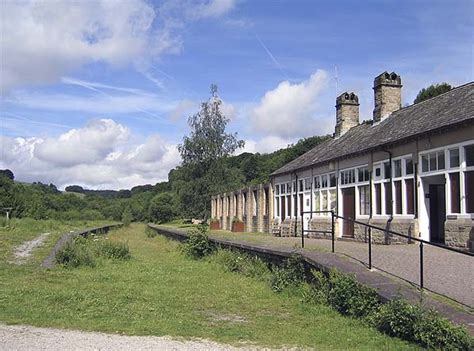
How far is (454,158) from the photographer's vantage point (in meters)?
17.2

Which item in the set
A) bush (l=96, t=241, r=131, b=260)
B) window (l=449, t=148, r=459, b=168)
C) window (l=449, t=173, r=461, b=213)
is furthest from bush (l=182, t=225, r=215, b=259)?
window (l=449, t=148, r=459, b=168)

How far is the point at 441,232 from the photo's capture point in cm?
1928

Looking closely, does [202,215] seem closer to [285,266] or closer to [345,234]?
[345,234]

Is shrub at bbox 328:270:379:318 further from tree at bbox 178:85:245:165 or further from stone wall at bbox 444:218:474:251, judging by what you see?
tree at bbox 178:85:245:165

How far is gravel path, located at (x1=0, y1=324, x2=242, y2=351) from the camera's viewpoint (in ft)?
22.9

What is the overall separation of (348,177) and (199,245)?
326 inches

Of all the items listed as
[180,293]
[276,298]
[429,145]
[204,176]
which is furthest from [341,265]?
[204,176]

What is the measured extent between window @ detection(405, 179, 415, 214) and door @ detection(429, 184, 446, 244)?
645mm

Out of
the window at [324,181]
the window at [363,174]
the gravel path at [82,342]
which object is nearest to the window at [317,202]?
the window at [324,181]

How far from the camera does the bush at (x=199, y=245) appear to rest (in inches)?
835

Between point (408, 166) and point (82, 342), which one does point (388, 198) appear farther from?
point (82, 342)

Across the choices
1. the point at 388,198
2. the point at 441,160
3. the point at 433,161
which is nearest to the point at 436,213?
the point at 433,161

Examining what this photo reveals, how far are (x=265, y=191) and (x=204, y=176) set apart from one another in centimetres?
1646

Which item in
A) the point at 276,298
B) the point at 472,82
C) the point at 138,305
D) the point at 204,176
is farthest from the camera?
the point at 204,176
